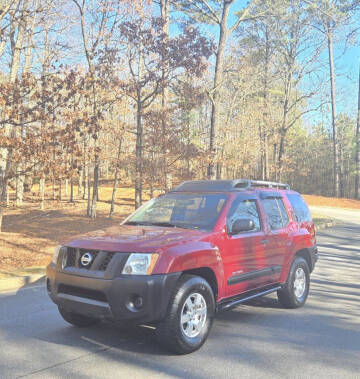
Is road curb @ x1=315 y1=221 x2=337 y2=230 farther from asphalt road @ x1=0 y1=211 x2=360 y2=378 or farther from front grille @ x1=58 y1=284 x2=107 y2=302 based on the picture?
front grille @ x1=58 y1=284 x2=107 y2=302

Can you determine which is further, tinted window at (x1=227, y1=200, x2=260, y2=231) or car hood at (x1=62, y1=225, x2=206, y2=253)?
tinted window at (x1=227, y1=200, x2=260, y2=231)

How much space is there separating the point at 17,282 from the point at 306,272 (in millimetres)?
5509

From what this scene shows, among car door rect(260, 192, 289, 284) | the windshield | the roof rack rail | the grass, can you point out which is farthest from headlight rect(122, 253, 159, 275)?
the grass

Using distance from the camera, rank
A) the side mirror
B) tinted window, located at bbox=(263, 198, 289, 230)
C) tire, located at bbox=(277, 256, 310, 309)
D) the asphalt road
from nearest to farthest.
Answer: the asphalt road, the side mirror, tinted window, located at bbox=(263, 198, 289, 230), tire, located at bbox=(277, 256, 310, 309)

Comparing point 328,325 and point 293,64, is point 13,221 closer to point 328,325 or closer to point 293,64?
point 328,325

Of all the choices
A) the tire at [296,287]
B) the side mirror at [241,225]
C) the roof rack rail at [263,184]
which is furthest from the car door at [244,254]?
the tire at [296,287]

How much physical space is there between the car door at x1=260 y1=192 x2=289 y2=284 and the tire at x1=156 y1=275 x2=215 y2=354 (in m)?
1.55

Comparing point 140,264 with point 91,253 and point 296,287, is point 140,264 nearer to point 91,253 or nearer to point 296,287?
point 91,253

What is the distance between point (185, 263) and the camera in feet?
14.7

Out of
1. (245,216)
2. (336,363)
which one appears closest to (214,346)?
(336,363)

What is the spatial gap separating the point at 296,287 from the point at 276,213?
1.25 m

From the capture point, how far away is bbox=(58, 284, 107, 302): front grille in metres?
4.38

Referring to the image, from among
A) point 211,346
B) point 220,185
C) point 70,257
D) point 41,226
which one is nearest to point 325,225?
point 41,226

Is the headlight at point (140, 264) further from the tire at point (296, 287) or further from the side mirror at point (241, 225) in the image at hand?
the tire at point (296, 287)
